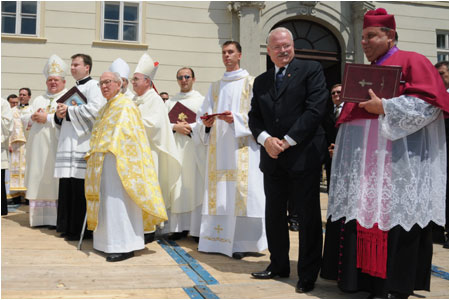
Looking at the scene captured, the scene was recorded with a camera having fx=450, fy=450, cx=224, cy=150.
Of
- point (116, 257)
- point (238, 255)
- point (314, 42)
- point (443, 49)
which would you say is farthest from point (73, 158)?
point (443, 49)

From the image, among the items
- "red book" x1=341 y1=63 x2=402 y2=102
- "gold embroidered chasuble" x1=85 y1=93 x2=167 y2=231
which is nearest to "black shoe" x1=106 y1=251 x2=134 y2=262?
"gold embroidered chasuble" x1=85 y1=93 x2=167 y2=231

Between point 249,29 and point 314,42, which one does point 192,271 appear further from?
point 314,42

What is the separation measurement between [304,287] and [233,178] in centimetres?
154

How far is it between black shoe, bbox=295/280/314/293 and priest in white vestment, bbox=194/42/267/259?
1168 mm

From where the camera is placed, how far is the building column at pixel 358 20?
39.0 ft

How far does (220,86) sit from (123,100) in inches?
40.9

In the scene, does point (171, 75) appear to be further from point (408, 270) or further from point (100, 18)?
point (408, 270)

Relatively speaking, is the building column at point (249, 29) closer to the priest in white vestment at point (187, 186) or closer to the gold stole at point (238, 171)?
the priest in white vestment at point (187, 186)

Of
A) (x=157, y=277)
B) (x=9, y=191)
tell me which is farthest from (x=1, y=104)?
(x=157, y=277)

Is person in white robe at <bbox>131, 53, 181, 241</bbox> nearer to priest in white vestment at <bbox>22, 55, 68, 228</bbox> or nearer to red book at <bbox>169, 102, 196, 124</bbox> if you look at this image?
red book at <bbox>169, 102, 196, 124</bbox>

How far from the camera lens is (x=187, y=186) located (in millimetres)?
5297

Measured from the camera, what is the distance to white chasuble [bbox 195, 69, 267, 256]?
436 cm

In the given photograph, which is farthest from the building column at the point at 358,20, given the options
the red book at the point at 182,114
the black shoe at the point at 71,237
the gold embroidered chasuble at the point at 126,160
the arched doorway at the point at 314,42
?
the black shoe at the point at 71,237

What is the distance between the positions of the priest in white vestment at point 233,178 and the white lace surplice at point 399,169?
4.65ft
